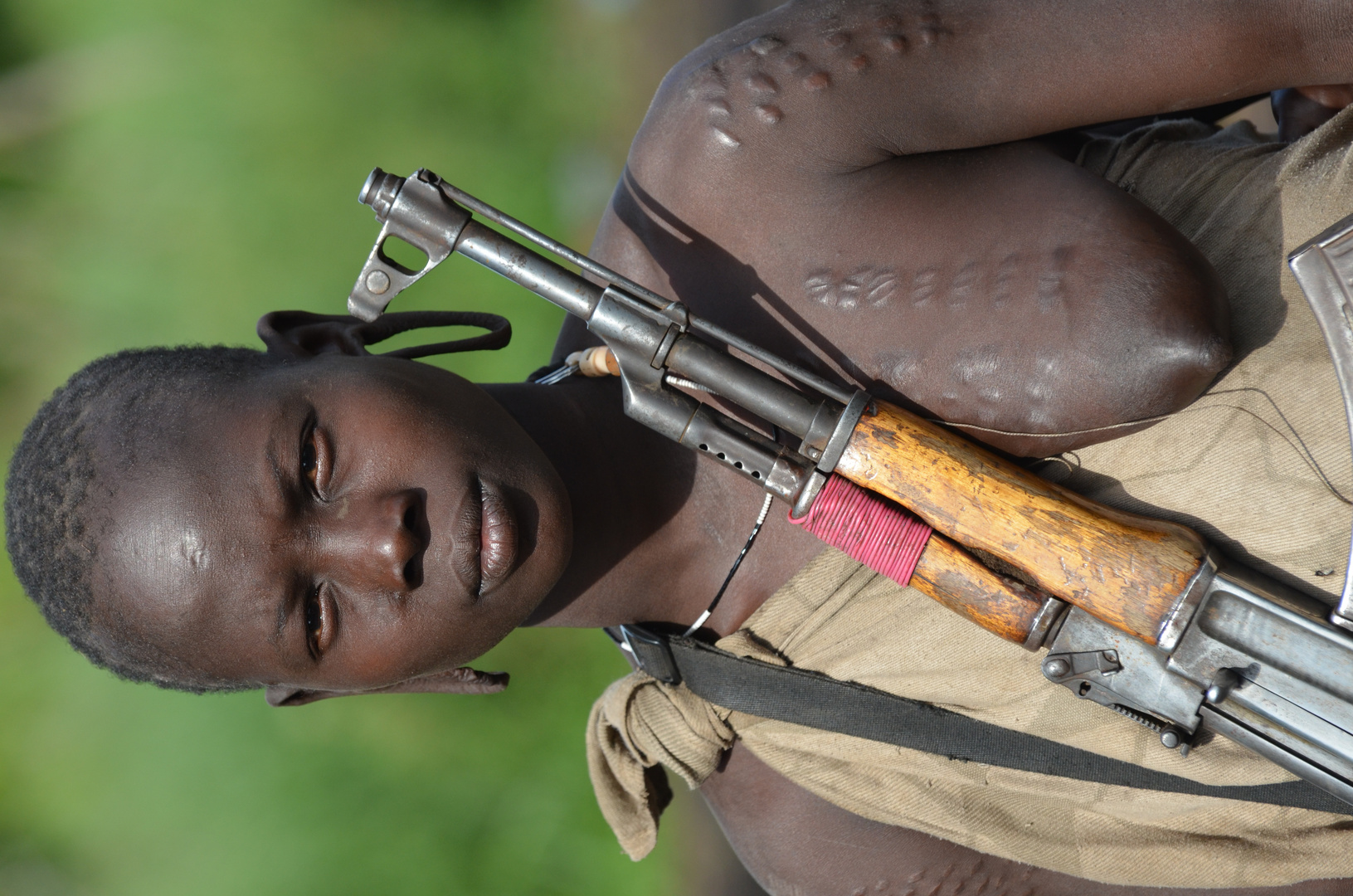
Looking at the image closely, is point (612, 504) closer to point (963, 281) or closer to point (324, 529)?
point (324, 529)

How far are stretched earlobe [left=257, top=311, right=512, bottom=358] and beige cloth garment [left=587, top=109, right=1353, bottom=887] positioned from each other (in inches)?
21.1

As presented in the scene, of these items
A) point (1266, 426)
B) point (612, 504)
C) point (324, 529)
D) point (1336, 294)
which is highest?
point (1336, 294)

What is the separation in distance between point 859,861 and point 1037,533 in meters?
0.58

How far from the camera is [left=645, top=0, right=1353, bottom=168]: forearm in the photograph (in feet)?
2.64

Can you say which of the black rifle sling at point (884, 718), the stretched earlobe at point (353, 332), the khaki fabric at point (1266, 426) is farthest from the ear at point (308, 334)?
the khaki fabric at point (1266, 426)

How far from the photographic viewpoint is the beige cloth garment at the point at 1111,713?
820 mm

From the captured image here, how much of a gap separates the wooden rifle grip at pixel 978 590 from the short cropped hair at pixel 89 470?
80 centimetres

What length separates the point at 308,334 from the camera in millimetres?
1184

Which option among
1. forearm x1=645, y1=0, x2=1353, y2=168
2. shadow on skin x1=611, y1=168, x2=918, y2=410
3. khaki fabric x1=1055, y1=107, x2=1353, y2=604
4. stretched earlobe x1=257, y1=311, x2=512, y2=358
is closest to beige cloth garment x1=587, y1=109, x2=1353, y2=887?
khaki fabric x1=1055, y1=107, x2=1353, y2=604

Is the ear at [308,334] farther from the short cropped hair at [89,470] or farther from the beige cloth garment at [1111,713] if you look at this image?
the beige cloth garment at [1111,713]

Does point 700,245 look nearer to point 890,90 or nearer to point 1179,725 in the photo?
point 890,90

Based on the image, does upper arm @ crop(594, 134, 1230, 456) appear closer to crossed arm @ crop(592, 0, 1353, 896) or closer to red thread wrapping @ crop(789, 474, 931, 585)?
crossed arm @ crop(592, 0, 1353, 896)

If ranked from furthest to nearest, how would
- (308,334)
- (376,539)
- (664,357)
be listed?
(308,334)
(376,539)
(664,357)

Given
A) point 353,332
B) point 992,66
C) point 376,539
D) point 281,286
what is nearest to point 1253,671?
point 992,66
